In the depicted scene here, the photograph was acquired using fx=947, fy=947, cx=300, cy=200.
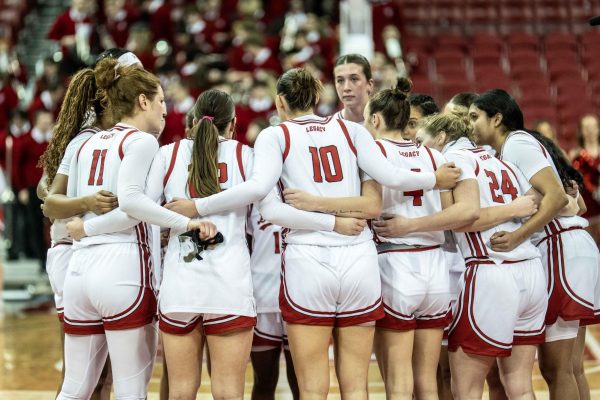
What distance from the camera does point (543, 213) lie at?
4.52 meters

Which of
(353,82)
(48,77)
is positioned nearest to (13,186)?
(48,77)

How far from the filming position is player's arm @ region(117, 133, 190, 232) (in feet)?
13.3

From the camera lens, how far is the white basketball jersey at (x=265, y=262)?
15.5 feet

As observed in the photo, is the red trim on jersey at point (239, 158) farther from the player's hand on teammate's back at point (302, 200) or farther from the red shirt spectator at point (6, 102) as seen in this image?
the red shirt spectator at point (6, 102)

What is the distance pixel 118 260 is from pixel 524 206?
75.2 inches

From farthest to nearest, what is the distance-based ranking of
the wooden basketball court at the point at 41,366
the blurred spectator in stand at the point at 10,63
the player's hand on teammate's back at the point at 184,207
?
the blurred spectator in stand at the point at 10,63 < the wooden basketball court at the point at 41,366 < the player's hand on teammate's back at the point at 184,207

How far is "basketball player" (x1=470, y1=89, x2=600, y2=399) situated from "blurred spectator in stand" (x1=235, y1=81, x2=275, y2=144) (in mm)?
6631

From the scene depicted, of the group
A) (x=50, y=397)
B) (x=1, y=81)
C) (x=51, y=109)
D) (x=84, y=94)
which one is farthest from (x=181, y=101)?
(x=84, y=94)

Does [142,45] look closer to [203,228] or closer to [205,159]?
[205,159]

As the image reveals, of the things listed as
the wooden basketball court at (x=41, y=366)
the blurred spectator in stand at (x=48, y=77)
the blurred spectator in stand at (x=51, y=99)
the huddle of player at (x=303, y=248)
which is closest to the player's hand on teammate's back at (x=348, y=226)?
the huddle of player at (x=303, y=248)

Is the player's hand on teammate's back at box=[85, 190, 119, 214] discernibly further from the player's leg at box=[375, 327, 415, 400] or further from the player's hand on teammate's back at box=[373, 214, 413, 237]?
the player's leg at box=[375, 327, 415, 400]

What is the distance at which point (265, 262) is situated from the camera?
4.77 metres

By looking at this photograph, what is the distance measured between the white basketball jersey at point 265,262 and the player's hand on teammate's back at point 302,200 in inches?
18.9

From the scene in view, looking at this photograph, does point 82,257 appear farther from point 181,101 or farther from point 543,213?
point 181,101
